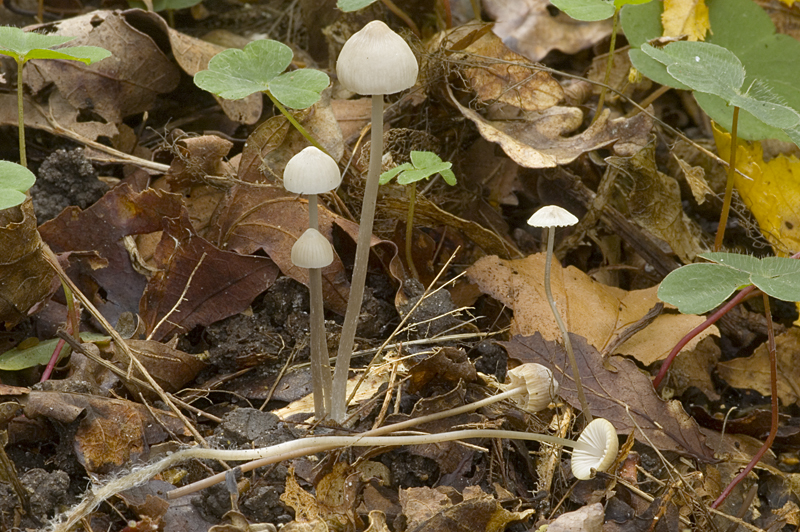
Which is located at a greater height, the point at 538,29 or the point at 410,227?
the point at 538,29

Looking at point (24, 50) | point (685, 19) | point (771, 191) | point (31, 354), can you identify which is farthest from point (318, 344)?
point (685, 19)

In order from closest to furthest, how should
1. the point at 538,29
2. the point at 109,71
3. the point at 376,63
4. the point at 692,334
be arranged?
the point at 376,63 < the point at 692,334 < the point at 109,71 < the point at 538,29

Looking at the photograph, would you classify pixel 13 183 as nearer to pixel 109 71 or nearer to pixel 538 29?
pixel 109 71

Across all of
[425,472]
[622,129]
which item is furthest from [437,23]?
[425,472]

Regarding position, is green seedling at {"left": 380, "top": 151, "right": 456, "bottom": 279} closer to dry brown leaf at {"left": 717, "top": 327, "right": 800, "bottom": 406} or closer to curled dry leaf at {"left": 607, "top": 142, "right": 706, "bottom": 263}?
curled dry leaf at {"left": 607, "top": 142, "right": 706, "bottom": 263}

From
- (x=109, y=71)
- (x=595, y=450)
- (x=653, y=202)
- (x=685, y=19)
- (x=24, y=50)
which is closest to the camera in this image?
(x=595, y=450)
